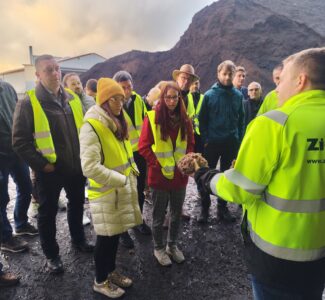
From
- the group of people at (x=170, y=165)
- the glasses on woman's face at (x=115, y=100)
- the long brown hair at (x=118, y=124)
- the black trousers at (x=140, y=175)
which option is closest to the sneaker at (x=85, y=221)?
the group of people at (x=170, y=165)

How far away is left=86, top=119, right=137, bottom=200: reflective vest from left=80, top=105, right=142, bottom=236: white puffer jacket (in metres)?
0.04

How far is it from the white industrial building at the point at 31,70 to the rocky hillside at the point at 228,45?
4104mm

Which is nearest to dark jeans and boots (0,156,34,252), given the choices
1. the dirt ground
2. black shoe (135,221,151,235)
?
the dirt ground

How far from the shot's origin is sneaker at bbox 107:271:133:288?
2.83m

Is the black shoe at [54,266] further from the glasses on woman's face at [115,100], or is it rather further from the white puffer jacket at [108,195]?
the glasses on woman's face at [115,100]

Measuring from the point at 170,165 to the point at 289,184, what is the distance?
5.77ft

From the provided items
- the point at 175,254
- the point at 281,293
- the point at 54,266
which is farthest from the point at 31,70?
the point at 281,293

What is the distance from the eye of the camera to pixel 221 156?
423cm

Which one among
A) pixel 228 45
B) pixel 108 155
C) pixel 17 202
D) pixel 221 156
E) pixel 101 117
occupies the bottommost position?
pixel 17 202

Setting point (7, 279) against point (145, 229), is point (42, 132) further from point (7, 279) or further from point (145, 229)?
point (145, 229)

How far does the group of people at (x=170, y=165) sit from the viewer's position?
1364mm

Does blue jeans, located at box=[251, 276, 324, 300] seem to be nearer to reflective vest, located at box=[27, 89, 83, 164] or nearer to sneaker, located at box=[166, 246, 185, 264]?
sneaker, located at box=[166, 246, 185, 264]

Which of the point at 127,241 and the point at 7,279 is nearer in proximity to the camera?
the point at 7,279

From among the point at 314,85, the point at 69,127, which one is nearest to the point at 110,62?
the point at 69,127
